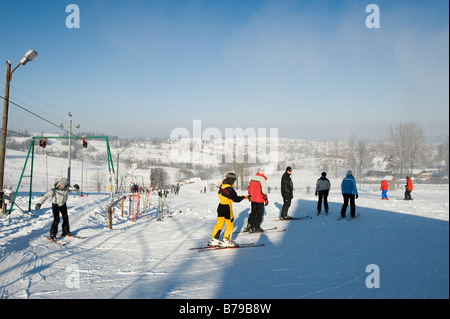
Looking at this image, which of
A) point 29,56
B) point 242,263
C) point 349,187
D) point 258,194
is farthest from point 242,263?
point 29,56

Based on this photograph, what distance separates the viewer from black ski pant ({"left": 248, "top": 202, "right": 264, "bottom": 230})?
882cm

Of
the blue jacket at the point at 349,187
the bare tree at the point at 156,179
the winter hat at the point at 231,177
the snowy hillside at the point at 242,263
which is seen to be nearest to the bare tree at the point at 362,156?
the bare tree at the point at 156,179

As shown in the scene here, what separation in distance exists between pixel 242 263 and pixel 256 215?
125 inches

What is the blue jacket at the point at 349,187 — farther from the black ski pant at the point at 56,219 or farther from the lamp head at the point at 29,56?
the lamp head at the point at 29,56

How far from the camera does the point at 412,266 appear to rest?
4664 mm

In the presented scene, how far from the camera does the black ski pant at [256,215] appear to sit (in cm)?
882

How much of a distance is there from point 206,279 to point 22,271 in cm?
389

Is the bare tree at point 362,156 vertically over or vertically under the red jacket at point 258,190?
over

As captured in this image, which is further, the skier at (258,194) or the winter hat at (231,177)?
the skier at (258,194)

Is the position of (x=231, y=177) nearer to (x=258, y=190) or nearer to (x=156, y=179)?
(x=258, y=190)

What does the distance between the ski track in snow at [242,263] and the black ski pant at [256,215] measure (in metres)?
0.44

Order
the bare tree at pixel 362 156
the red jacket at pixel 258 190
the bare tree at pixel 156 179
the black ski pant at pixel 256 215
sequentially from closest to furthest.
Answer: the red jacket at pixel 258 190
the black ski pant at pixel 256 215
the bare tree at pixel 156 179
the bare tree at pixel 362 156

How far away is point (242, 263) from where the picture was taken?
584 cm
